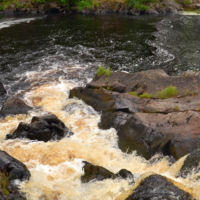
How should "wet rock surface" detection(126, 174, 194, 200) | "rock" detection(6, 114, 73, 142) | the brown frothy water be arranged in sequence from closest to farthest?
"wet rock surface" detection(126, 174, 194, 200) < the brown frothy water < "rock" detection(6, 114, 73, 142)

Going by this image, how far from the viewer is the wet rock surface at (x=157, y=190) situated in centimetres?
1041

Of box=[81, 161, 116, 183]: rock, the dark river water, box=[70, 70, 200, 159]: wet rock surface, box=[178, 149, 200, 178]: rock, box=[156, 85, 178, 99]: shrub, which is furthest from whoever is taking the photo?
the dark river water

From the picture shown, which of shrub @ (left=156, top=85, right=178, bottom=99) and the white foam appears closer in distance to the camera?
shrub @ (left=156, top=85, right=178, bottom=99)

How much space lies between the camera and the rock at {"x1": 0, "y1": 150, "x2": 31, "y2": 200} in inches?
470

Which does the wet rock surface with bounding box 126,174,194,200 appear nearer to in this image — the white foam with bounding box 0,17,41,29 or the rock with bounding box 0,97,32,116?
the rock with bounding box 0,97,32,116

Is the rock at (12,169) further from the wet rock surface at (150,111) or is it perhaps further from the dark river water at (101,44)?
the dark river water at (101,44)

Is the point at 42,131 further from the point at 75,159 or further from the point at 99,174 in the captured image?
the point at 99,174

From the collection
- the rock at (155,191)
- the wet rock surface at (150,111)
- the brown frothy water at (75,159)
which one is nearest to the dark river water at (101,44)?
the wet rock surface at (150,111)

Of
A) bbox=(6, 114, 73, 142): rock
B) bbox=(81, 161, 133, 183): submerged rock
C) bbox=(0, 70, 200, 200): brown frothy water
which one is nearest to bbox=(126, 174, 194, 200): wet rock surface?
bbox=(0, 70, 200, 200): brown frothy water

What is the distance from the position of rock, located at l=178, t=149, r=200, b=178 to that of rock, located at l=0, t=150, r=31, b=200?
725 centimetres

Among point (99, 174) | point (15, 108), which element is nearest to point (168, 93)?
point (99, 174)

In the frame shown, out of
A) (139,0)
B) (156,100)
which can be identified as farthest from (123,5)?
(156,100)

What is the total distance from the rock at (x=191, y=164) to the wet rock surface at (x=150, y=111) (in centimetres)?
115

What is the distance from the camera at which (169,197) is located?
10352 mm
